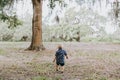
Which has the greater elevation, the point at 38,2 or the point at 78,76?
the point at 38,2

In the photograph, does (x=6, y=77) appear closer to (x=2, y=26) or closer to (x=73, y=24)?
(x=73, y=24)

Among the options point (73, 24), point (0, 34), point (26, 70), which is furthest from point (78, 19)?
point (26, 70)

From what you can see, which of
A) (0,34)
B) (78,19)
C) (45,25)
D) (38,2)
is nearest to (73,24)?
Answer: (78,19)

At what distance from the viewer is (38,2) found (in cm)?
2436

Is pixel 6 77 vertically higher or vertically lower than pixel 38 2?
lower

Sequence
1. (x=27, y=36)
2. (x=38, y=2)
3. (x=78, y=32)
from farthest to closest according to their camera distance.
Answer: (x=27, y=36)
(x=78, y=32)
(x=38, y=2)

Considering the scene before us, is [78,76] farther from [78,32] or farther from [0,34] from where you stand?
[0,34]

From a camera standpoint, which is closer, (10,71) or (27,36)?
(10,71)

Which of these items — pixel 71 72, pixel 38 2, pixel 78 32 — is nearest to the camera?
pixel 71 72

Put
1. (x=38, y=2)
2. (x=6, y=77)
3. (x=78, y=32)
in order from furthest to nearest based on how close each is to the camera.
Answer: (x=78, y=32) → (x=38, y=2) → (x=6, y=77)

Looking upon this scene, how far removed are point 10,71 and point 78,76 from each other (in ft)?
9.15

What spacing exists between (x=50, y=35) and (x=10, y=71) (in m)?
38.0

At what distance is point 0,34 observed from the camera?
52.0 metres

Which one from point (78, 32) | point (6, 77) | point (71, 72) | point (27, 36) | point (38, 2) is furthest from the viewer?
point (27, 36)
